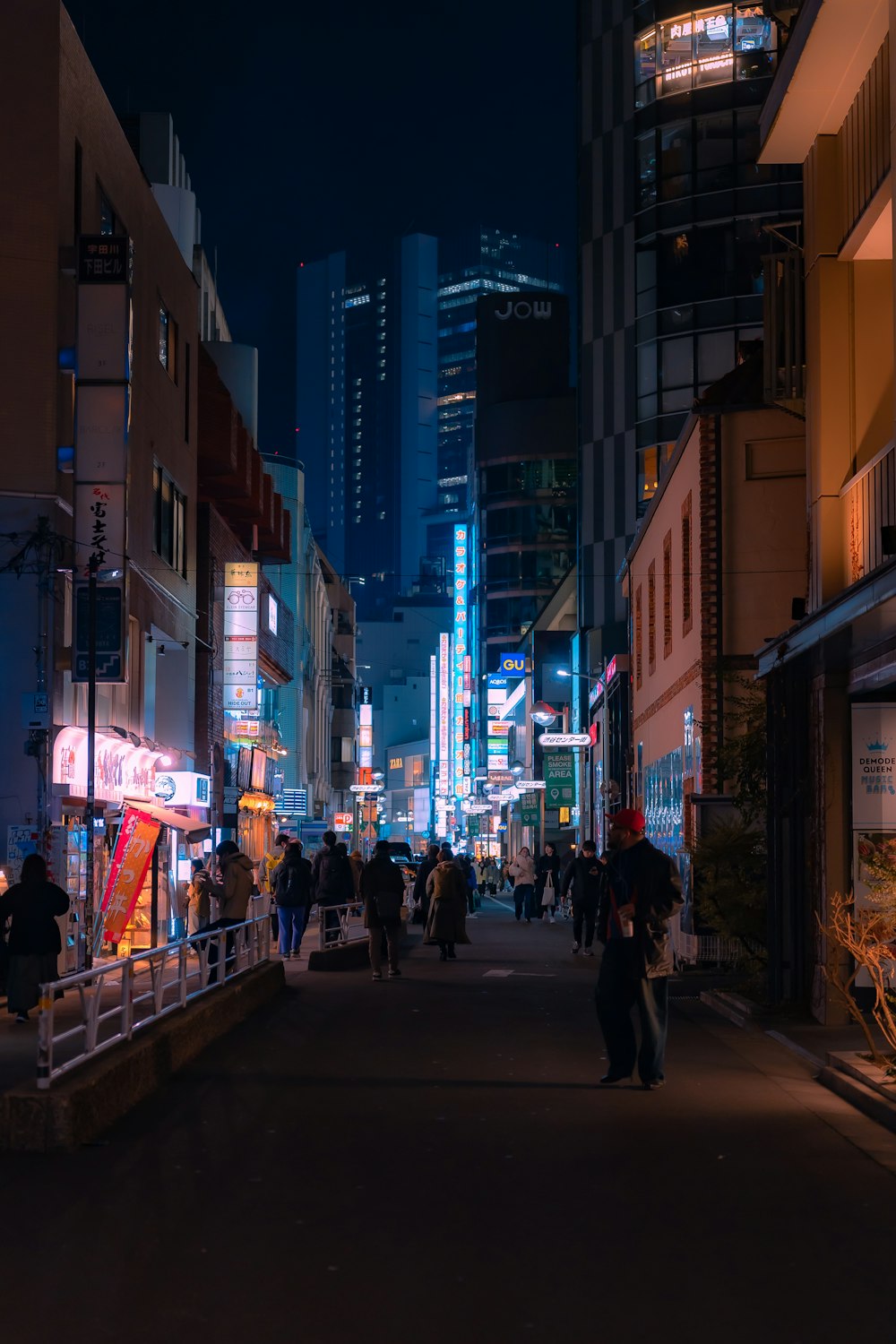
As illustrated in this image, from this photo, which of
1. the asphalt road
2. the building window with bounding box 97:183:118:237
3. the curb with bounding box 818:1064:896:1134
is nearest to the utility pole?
the building window with bounding box 97:183:118:237

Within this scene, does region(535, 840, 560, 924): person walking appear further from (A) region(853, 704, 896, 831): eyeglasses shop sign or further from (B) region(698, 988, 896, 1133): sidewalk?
(A) region(853, 704, 896, 831): eyeglasses shop sign

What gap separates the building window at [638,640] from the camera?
1404 inches

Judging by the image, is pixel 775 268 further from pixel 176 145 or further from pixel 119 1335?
pixel 176 145

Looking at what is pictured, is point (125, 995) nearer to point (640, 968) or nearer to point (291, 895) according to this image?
point (640, 968)

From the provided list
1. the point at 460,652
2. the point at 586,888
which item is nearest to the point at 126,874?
the point at 586,888

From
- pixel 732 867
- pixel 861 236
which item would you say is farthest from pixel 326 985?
pixel 861 236

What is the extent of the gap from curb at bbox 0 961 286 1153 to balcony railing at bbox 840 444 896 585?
21.9 ft

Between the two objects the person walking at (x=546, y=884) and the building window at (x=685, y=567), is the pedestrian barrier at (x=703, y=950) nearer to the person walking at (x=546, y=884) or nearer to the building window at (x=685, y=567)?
the building window at (x=685, y=567)

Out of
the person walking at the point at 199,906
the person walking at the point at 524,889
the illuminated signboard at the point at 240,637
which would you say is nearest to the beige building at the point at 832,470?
the person walking at the point at 199,906

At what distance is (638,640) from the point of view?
36188mm

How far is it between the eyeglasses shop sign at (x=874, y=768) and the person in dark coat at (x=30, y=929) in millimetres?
7742

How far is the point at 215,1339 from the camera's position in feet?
18.8

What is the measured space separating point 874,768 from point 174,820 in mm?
15573

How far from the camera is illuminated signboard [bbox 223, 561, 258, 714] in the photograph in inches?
1651
